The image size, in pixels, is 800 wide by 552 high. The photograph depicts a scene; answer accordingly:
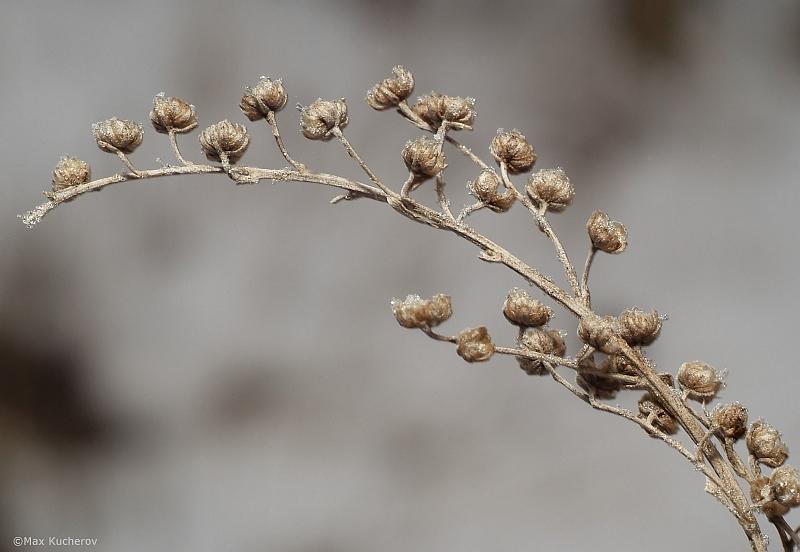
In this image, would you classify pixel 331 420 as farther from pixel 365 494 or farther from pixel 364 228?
pixel 364 228

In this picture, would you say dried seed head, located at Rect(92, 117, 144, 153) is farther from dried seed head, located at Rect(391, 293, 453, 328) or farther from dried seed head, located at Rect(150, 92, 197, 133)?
dried seed head, located at Rect(391, 293, 453, 328)

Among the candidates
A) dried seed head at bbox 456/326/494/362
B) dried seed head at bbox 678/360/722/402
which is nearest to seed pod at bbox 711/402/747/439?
dried seed head at bbox 678/360/722/402

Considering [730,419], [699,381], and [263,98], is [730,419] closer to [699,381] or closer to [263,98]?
[699,381]

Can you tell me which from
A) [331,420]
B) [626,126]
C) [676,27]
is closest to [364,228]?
[331,420]

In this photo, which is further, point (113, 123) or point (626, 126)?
point (626, 126)

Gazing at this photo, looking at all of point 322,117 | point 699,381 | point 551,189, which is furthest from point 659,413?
point 322,117

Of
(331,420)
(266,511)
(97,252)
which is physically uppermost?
(97,252)
